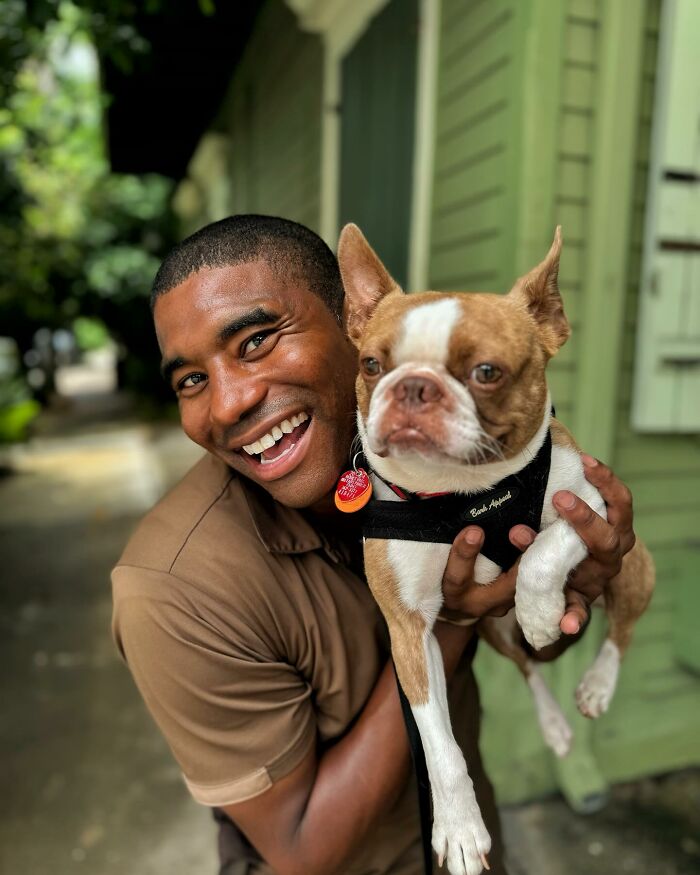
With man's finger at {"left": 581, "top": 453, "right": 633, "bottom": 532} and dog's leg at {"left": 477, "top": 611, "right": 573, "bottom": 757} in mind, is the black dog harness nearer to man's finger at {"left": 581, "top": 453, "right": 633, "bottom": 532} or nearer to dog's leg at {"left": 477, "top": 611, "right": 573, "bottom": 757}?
man's finger at {"left": 581, "top": 453, "right": 633, "bottom": 532}

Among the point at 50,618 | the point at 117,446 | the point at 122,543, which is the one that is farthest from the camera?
the point at 117,446

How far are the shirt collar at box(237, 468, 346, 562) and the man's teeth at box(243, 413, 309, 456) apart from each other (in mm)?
126

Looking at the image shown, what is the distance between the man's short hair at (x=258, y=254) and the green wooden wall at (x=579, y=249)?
133cm

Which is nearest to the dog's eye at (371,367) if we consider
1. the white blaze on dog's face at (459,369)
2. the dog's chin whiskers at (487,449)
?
the white blaze on dog's face at (459,369)

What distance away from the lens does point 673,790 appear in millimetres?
3514

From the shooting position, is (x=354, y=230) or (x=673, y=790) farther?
(x=673, y=790)

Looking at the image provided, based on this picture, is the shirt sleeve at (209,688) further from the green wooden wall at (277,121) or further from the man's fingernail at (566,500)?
the green wooden wall at (277,121)

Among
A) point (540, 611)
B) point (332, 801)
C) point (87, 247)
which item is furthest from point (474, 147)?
point (87, 247)

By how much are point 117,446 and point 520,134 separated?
1100cm

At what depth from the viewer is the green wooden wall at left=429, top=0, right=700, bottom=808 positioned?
9.30 feet

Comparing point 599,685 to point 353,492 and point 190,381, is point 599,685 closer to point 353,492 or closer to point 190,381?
point 353,492

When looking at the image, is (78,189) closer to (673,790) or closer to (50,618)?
(50,618)

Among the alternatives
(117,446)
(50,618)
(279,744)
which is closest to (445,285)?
(279,744)

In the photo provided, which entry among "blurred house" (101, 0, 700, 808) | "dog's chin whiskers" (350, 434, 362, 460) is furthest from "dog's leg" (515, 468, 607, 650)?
"blurred house" (101, 0, 700, 808)
